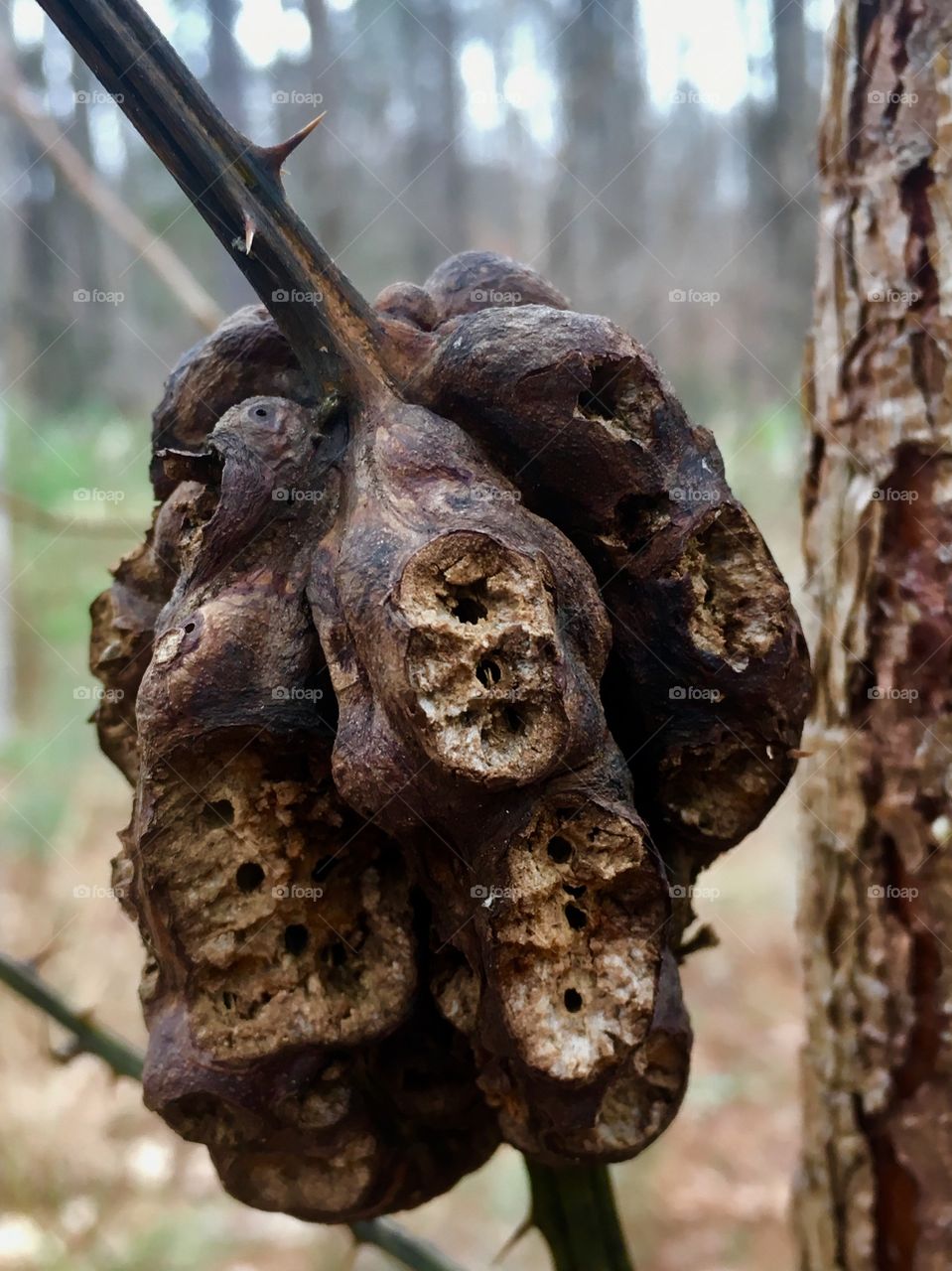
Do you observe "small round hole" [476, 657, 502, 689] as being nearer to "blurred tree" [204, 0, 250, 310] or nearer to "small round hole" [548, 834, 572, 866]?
"small round hole" [548, 834, 572, 866]

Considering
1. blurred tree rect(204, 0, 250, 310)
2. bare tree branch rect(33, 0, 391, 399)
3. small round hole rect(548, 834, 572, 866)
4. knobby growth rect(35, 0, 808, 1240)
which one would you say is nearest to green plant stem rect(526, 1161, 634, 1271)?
knobby growth rect(35, 0, 808, 1240)

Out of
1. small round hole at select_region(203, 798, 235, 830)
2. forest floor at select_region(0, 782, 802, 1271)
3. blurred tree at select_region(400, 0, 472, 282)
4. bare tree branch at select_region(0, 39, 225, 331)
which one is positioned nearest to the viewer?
small round hole at select_region(203, 798, 235, 830)

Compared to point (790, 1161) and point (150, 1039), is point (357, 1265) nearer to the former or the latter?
point (790, 1161)

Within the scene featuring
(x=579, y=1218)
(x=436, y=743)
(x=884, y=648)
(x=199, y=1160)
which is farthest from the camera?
(x=199, y=1160)

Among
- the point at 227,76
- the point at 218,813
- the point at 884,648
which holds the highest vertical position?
the point at 227,76

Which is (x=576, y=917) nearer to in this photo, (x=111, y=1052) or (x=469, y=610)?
(x=469, y=610)

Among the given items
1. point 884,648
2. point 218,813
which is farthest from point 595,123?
point 218,813

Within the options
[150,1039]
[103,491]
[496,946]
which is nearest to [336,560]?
[496,946]

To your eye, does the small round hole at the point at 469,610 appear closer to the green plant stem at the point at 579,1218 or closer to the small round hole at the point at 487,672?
the small round hole at the point at 487,672
